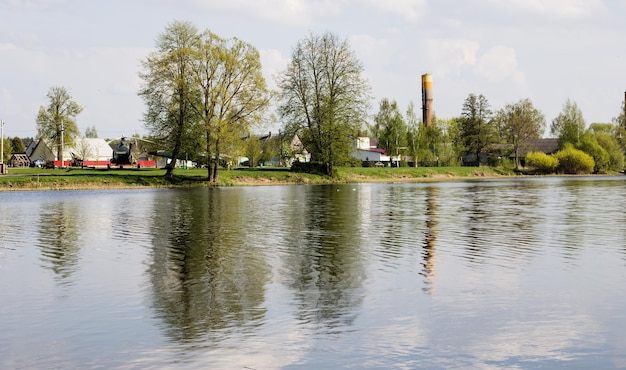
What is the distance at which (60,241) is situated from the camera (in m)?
27.9

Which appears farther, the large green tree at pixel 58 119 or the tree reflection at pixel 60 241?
the large green tree at pixel 58 119

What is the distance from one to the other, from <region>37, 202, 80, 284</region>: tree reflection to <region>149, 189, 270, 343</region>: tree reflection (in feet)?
8.60

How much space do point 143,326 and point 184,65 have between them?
70.1 meters

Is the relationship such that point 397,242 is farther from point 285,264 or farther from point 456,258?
point 285,264

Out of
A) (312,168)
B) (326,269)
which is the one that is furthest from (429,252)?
(312,168)

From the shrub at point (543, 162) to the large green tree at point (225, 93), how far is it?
72953 mm

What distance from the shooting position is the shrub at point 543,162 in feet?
448

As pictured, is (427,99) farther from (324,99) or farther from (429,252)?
(429,252)

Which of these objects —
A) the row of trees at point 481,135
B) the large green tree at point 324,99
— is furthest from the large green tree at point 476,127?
the large green tree at point 324,99

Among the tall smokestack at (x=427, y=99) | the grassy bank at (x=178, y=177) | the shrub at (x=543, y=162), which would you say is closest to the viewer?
the grassy bank at (x=178, y=177)

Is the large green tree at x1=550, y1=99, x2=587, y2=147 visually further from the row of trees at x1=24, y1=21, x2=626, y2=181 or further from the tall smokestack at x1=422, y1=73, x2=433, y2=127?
the tall smokestack at x1=422, y1=73, x2=433, y2=127

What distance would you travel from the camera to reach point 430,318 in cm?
1399

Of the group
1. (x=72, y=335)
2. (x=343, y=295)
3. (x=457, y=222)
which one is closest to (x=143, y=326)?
(x=72, y=335)

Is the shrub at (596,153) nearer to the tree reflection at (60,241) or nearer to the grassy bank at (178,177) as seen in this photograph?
the grassy bank at (178,177)
